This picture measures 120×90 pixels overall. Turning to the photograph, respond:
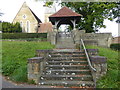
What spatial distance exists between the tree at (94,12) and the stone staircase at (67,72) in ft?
41.9

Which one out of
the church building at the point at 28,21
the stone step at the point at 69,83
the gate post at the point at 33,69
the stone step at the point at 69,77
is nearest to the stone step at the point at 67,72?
the stone step at the point at 69,77

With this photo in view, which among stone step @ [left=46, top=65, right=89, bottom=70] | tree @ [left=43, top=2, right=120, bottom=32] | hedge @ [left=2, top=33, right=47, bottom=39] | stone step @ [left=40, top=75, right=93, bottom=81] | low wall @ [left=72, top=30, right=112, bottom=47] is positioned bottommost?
stone step @ [left=40, top=75, right=93, bottom=81]

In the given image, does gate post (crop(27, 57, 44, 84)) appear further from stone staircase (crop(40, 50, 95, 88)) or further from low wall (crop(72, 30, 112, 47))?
low wall (crop(72, 30, 112, 47))

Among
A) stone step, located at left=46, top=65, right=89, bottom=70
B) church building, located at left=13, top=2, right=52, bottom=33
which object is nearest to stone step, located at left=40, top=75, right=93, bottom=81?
stone step, located at left=46, top=65, right=89, bottom=70

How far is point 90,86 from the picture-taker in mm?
4441

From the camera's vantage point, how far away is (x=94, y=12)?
17891 millimetres

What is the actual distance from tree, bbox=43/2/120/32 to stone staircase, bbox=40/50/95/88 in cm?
1277

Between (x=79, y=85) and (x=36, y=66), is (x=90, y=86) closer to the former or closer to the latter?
(x=79, y=85)

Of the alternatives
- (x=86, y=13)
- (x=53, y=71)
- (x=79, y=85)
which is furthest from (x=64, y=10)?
(x=79, y=85)

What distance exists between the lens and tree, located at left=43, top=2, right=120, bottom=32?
57.7ft

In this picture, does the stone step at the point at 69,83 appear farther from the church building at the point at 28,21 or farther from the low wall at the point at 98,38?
the church building at the point at 28,21

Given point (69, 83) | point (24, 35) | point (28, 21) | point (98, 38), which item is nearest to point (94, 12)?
point (98, 38)

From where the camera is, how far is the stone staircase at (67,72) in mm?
4574

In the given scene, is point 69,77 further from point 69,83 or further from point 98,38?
point 98,38
